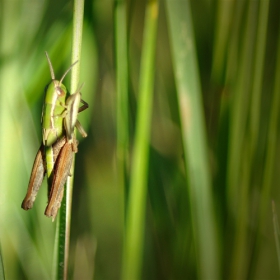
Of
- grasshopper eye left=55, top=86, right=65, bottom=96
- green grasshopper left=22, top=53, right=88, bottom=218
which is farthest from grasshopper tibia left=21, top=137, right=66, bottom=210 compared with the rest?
grasshopper eye left=55, top=86, right=65, bottom=96

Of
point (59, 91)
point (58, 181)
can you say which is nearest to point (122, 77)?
point (59, 91)

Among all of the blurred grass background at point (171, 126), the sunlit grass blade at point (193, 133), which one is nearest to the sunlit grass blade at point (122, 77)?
the blurred grass background at point (171, 126)

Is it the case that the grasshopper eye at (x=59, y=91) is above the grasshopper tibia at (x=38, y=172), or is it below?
above

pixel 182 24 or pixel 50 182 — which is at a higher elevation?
pixel 182 24

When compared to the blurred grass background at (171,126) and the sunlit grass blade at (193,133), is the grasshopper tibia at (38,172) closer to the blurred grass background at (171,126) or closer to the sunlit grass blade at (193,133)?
the blurred grass background at (171,126)

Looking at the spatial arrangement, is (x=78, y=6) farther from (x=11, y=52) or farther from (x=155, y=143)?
(x=155, y=143)

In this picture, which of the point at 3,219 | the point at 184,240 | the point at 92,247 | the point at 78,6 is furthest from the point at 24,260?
the point at 78,6
